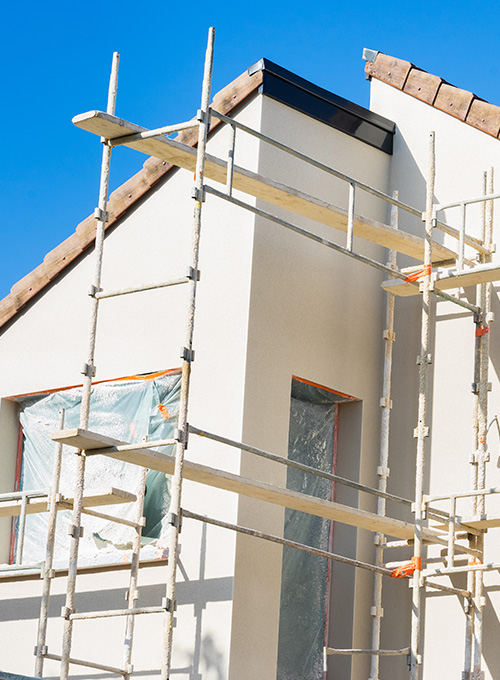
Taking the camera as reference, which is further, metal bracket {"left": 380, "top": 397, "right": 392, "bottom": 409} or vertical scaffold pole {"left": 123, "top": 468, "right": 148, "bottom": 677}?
metal bracket {"left": 380, "top": 397, "right": 392, "bottom": 409}

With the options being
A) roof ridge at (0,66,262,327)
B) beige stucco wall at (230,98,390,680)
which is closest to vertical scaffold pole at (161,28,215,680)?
beige stucco wall at (230,98,390,680)

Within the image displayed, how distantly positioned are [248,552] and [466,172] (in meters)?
4.13

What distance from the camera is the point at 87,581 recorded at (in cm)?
959

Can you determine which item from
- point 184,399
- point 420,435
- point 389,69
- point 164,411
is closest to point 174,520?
point 184,399

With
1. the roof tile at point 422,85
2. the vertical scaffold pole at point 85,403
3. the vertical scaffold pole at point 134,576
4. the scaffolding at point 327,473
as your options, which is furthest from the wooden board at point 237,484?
the roof tile at point 422,85

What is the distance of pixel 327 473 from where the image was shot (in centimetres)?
859

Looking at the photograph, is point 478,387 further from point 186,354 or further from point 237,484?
point 186,354

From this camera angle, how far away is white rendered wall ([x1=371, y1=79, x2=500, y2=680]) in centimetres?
923

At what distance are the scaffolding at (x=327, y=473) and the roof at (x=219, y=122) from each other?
0.73 metres

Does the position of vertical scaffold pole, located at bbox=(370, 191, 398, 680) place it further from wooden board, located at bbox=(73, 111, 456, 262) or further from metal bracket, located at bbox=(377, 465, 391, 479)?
wooden board, located at bbox=(73, 111, 456, 262)

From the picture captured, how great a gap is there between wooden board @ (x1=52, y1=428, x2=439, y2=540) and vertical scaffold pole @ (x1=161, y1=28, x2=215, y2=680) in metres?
→ 0.20

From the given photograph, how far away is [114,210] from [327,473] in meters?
3.45

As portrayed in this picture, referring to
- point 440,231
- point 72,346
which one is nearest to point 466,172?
point 440,231

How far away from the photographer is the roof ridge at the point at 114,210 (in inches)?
390
